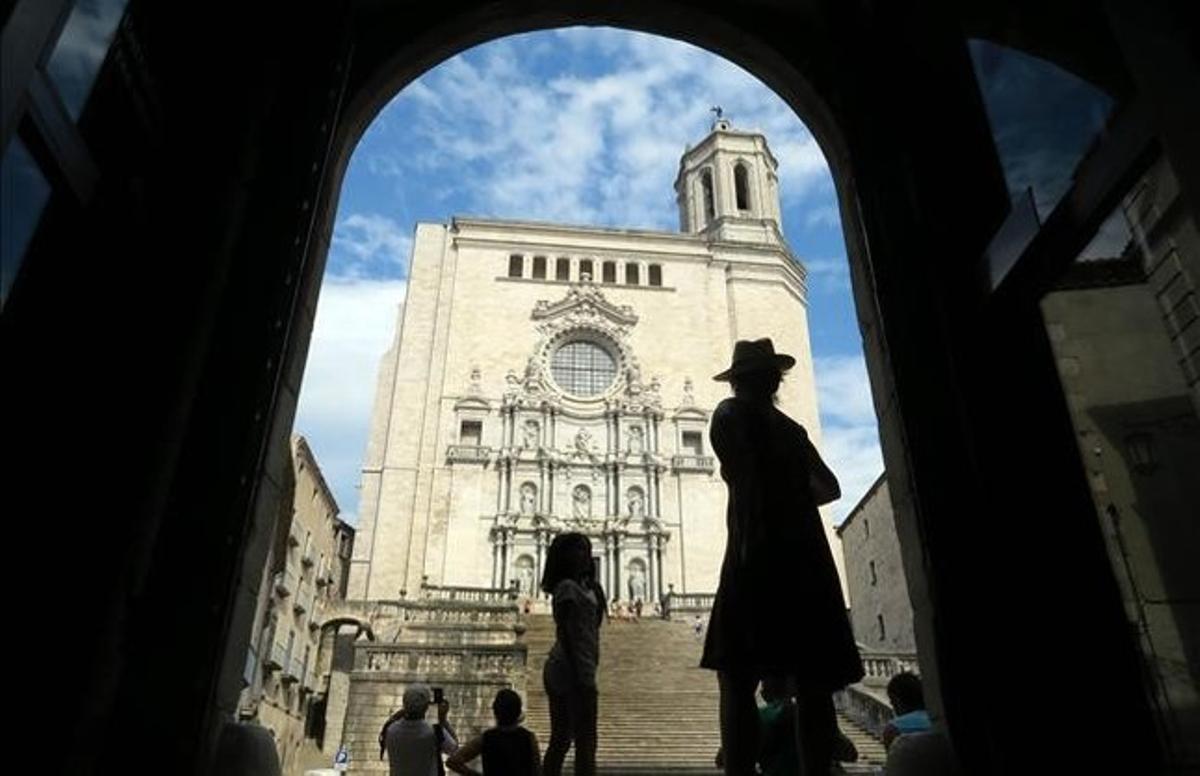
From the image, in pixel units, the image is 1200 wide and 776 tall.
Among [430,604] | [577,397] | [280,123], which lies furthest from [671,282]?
[280,123]

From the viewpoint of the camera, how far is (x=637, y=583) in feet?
97.9

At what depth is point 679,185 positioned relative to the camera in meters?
43.6

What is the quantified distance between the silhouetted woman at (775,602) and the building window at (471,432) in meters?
29.4

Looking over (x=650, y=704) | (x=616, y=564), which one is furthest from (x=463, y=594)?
(x=650, y=704)

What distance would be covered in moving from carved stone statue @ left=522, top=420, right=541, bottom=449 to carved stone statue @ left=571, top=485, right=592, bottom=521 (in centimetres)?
260

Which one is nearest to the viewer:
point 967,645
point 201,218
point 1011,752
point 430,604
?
point 1011,752

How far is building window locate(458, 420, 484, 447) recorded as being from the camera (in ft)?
105

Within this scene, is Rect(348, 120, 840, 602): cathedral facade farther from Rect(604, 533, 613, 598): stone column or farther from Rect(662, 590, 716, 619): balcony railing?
Rect(662, 590, 716, 619): balcony railing

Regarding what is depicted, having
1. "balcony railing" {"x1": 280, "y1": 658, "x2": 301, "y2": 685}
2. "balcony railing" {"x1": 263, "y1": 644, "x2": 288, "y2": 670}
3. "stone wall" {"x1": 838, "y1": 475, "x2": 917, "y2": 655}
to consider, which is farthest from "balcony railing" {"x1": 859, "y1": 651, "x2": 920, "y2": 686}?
"balcony railing" {"x1": 280, "y1": 658, "x2": 301, "y2": 685}

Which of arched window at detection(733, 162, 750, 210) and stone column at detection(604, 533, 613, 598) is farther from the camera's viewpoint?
arched window at detection(733, 162, 750, 210)

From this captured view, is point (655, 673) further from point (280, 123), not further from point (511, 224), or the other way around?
point (511, 224)

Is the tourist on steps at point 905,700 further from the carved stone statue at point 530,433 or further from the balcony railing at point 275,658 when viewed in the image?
the carved stone statue at point 530,433

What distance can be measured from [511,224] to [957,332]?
115 ft

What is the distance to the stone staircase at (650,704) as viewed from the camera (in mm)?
12945
